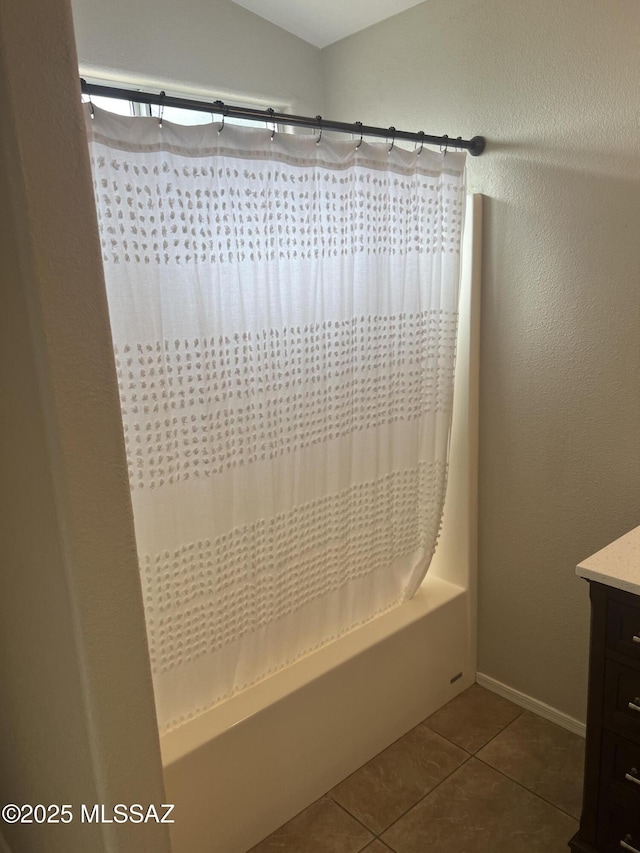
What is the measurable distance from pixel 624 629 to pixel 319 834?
1016 mm

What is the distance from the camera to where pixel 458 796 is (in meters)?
1.84

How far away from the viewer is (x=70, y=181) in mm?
933

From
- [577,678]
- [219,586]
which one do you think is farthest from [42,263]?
[577,678]

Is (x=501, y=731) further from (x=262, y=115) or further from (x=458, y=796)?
(x=262, y=115)

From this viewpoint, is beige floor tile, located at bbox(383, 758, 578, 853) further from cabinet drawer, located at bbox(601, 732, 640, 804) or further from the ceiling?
the ceiling

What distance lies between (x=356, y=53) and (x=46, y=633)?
2.11 m

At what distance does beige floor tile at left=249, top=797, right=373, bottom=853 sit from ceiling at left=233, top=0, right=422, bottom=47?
246 centimetres

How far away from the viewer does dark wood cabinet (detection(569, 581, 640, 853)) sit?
4.46 ft

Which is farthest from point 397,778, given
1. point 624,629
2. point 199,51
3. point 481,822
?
point 199,51

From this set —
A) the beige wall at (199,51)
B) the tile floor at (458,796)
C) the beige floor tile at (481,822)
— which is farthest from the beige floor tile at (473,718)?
the beige wall at (199,51)

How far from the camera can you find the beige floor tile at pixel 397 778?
181 centimetres

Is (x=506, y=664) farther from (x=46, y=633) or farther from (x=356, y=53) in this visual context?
(x=356, y=53)

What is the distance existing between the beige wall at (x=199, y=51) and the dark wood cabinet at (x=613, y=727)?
74.4 inches

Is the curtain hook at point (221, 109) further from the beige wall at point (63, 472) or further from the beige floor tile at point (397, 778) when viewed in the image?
the beige floor tile at point (397, 778)
